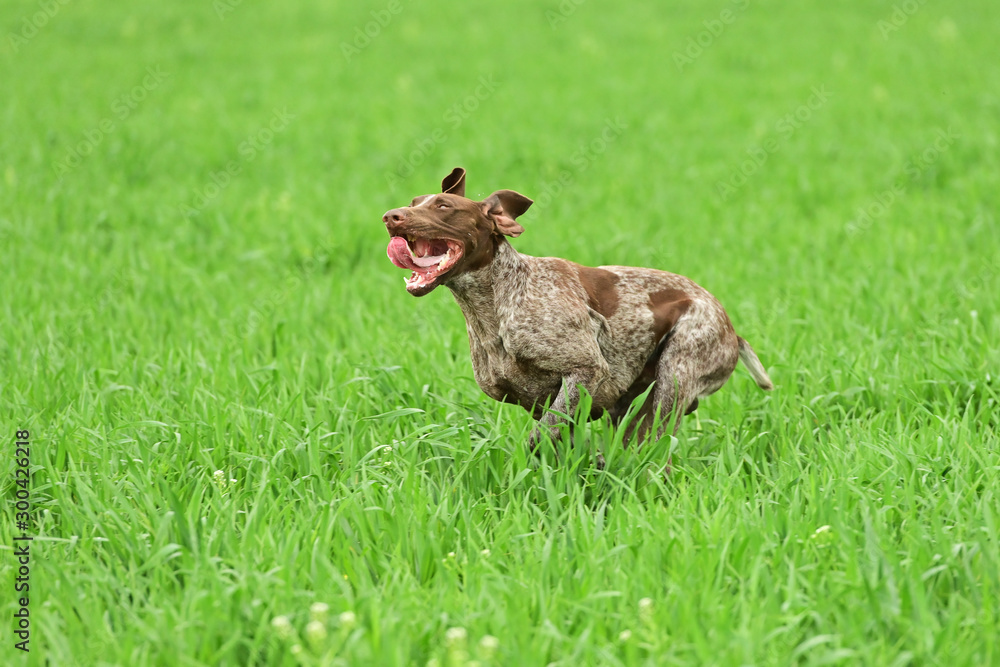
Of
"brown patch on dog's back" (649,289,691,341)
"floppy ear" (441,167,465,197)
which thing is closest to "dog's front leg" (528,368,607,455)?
"brown patch on dog's back" (649,289,691,341)

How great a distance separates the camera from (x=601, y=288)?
13.0 feet

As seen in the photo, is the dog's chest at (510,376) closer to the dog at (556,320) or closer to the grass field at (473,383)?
the dog at (556,320)

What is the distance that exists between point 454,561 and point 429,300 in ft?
13.4

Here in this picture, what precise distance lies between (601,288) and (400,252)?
0.90 meters

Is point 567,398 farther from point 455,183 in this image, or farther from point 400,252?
point 455,183

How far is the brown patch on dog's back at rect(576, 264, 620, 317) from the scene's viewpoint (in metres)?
3.89

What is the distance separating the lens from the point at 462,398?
5047mm

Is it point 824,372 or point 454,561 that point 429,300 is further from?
point 454,561

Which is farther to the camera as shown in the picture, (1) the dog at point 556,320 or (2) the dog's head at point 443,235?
(1) the dog at point 556,320

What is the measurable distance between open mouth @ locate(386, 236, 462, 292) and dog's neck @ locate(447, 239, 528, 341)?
0.44ft

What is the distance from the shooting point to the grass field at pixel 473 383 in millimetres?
3078

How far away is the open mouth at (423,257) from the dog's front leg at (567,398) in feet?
2.15

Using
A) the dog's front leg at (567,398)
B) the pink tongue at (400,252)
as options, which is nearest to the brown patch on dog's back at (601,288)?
the dog's front leg at (567,398)

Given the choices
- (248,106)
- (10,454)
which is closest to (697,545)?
(10,454)
